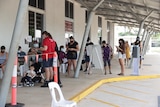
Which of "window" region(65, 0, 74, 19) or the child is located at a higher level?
"window" region(65, 0, 74, 19)

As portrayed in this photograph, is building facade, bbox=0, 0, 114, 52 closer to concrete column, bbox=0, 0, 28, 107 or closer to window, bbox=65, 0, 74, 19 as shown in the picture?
window, bbox=65, 0, 74, 19

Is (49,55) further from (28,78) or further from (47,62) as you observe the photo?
(28,78)

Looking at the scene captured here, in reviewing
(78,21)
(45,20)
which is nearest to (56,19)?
(45,20)

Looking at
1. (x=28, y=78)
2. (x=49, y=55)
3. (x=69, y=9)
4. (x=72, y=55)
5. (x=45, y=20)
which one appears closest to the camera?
(x=49, y=55)

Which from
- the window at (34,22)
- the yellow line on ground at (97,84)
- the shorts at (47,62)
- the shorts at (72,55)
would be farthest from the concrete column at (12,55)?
the window at (34,22)

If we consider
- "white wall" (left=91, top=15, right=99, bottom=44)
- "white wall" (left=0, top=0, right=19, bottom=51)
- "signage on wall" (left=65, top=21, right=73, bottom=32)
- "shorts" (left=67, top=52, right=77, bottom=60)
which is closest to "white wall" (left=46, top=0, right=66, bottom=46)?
"signage on wall" (left=65, top=21, right=73, bottom=32)

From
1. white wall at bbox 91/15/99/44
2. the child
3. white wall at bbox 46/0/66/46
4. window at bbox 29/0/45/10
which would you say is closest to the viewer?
the child

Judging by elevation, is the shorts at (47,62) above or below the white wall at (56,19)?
below

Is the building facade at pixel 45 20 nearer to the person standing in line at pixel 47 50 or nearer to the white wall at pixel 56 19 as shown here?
the white wall at pixel 56 19

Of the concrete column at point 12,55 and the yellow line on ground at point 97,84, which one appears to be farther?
the yellow line on ground at point 97,84

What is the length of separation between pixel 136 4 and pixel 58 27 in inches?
188

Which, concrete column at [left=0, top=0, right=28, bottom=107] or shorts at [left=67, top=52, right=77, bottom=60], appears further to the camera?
shorts at [left=67, top=52, right=77, bottom=60]

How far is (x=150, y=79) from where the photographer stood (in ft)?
45.0

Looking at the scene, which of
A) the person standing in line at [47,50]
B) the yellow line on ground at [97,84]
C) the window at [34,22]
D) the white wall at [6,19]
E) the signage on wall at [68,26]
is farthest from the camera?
the signage on wall at [68,26]
